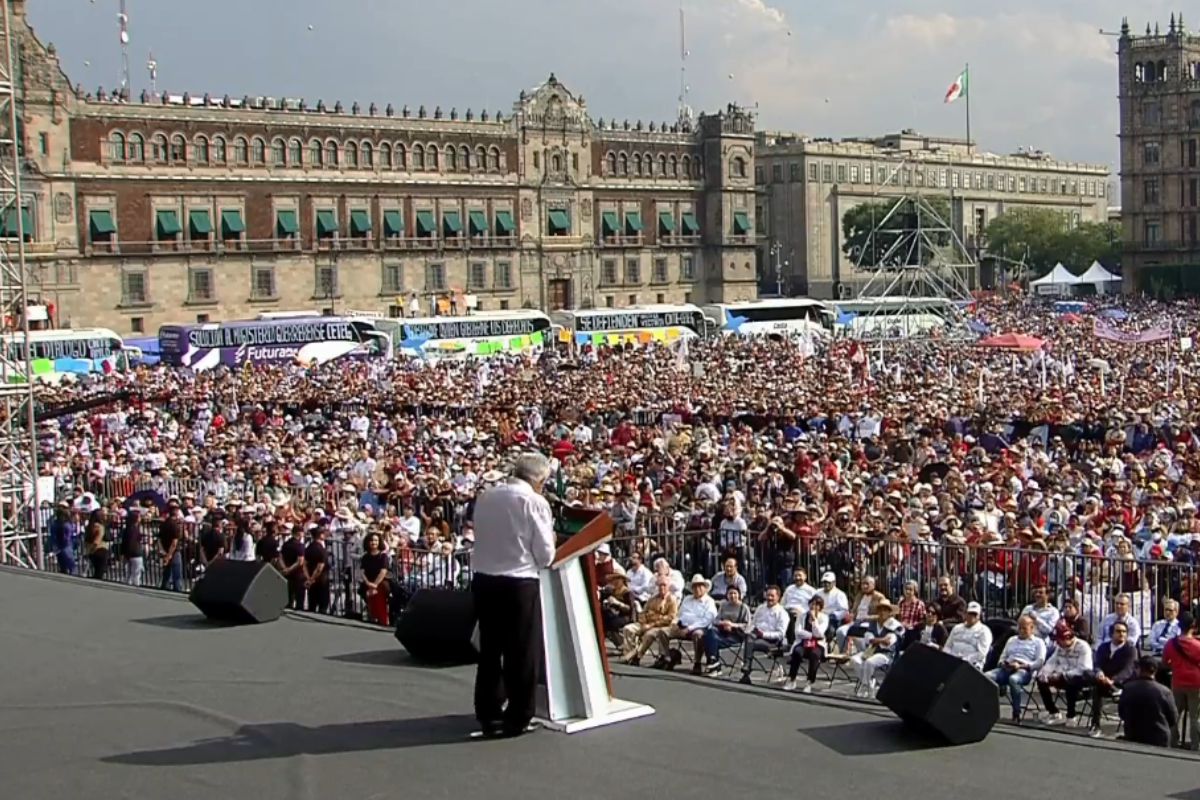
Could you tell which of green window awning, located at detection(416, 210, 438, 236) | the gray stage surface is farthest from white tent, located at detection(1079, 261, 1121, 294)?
the gray stage surface

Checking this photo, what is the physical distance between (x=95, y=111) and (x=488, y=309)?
23477 millimetres

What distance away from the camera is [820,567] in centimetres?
1620

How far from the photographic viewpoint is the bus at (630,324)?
68875mm

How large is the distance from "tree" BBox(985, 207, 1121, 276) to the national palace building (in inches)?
1246

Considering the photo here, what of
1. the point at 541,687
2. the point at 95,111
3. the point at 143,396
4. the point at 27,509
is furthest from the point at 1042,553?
the point at 95,111

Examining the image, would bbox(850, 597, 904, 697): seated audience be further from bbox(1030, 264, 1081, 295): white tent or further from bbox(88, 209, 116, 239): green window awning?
bbox(1030, 264, 1081, 295): white tent

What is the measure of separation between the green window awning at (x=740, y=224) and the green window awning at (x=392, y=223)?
22695mm

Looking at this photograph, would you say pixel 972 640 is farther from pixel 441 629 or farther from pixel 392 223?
pixel 392 223

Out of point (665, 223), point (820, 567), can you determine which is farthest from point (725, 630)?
point (665, 223)

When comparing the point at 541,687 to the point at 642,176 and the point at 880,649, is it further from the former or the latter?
the point at 642,176

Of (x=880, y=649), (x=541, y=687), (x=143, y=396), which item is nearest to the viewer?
(x=541, y=687)

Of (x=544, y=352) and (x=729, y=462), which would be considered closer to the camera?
(x=729, y=462)

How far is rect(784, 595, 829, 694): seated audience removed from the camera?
13109mm

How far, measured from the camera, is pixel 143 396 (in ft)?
131
